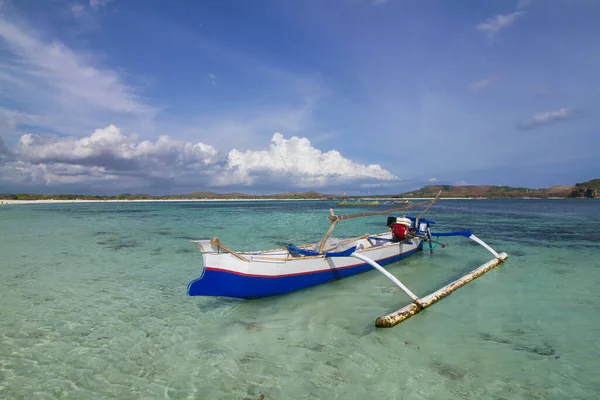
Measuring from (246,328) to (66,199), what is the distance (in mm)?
148587

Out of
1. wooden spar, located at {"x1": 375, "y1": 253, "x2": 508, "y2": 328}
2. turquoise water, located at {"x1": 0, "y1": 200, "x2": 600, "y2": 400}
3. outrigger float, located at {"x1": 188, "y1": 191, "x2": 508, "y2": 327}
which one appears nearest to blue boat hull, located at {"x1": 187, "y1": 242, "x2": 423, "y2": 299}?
outrigger float, located at {"x1": 188, "y1": 191, "x2": 508, "y2": 327}

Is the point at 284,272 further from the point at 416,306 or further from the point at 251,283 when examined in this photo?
the point at 416,306

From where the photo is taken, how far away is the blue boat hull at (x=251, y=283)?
7.87m

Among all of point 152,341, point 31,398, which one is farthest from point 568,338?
point 31,398

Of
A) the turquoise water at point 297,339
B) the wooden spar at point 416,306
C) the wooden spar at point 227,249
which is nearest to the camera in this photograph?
the turquoise water at point 297,339

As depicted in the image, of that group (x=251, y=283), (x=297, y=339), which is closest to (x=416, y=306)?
(x=297, y=339)

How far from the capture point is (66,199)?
409 feet

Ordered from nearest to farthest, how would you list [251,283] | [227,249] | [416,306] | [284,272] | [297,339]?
[297,339]
[227,249]
[416,306]
[251,283]
[284,272]

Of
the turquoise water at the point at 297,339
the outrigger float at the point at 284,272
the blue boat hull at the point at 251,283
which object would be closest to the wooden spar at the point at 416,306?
the outrigger float at the point at 284,272

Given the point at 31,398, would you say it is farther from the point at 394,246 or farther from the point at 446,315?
the point at 394,246

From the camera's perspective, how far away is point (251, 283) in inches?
341

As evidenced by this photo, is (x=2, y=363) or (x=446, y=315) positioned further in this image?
(x=446, y=315)

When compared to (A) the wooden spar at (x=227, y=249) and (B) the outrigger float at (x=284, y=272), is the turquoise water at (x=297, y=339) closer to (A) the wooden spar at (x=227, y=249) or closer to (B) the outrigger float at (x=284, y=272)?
(B) the outrigger float at (x=284, y=272)

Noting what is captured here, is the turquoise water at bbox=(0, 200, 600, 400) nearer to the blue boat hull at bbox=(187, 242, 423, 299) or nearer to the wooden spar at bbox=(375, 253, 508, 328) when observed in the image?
the wooden spar at bbox=(375, 253, 508, 328)
